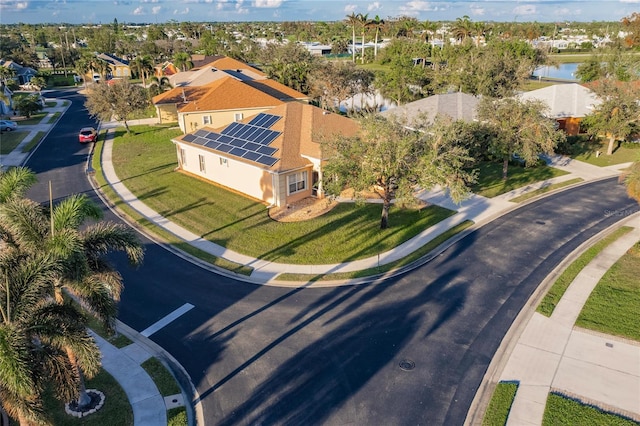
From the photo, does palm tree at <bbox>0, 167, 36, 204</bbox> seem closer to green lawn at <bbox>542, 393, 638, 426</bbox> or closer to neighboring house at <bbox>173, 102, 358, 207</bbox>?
→ neighboring house at <bbox>173, 102, 358, 207</bbox>

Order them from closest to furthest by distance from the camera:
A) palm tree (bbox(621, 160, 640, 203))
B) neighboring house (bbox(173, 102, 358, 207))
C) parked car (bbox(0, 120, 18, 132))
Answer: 1. palm tree (bbox(621, 160, 640, 203))
2. neighboring house (bbox(173, 102, 358, 207))
3. parked car (bbox(0, 120, 18, 132))

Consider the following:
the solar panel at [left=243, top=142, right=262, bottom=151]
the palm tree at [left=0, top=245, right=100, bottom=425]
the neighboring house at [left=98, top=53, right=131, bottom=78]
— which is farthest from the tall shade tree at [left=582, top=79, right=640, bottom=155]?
the neighboring house at [left=98, top=53, right=131, bottom=78]

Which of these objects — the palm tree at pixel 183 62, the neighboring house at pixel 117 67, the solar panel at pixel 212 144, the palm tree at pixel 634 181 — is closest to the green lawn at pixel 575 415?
the palm tree at pixel 634 181

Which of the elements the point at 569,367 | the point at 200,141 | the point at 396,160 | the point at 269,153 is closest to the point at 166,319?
the point at 396,160

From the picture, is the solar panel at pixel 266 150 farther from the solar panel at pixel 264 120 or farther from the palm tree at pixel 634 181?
the palm tree at pixel 634 181

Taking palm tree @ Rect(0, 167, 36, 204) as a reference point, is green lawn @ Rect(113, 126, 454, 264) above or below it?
below

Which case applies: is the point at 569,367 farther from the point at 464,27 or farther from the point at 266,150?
the point at 464,27
